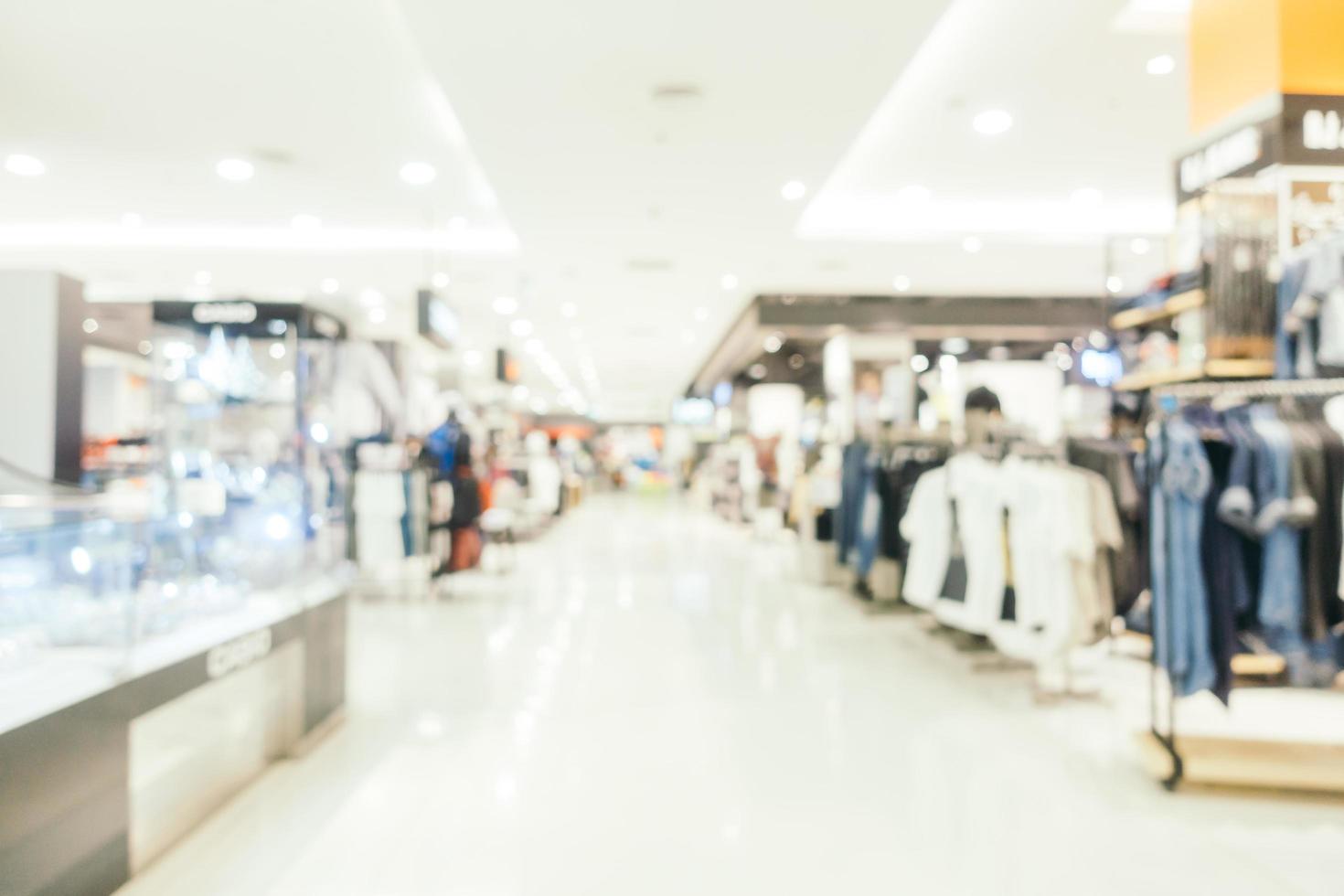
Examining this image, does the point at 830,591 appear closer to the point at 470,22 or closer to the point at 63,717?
the point at 470,22

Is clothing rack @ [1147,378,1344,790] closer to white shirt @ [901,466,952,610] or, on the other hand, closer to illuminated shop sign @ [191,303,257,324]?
white shirt @ [901,466,952,610]

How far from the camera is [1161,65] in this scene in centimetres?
529

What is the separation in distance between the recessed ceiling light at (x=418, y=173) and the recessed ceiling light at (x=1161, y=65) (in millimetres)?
5277

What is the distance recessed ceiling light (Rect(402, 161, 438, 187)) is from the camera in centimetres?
701

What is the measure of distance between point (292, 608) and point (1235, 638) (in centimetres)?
385

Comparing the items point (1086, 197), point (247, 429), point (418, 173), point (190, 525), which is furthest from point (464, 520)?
point (1086, 197)

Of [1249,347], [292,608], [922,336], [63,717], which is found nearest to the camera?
[63,717]

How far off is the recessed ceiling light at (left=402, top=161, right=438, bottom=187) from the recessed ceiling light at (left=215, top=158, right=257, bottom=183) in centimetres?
123

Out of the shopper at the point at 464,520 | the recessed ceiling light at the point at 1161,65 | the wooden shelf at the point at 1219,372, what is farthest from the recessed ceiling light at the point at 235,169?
the wooden shelf at the point at 1219,372

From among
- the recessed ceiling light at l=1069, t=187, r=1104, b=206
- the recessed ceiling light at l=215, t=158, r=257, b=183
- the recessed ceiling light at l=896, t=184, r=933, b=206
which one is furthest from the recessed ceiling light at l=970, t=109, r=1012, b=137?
the recessed ceiling light at l=215, t=158, r=257, b=183

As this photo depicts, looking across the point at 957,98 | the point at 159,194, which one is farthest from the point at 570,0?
the point at 159,194

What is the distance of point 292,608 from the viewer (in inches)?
141

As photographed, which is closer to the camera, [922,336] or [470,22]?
[470,22]

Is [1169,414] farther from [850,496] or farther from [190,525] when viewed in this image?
[190,525]
